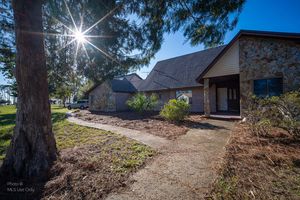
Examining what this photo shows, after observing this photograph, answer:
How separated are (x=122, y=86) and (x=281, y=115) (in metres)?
17.5

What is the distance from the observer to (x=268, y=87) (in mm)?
8172

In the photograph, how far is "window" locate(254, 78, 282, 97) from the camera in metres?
7.88

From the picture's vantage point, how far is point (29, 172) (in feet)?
11.0

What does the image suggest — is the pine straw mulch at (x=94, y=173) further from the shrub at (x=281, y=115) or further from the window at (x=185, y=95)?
the window at (x=185, y=95)

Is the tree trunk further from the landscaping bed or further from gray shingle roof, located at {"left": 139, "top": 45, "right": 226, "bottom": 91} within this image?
gray shingle roof, located at {"left": 139, "top": 45, "right": 226, "bottom": 91}

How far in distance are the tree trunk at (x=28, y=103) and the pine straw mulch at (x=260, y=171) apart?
3981 millimetres

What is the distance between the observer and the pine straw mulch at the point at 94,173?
8.96 ft

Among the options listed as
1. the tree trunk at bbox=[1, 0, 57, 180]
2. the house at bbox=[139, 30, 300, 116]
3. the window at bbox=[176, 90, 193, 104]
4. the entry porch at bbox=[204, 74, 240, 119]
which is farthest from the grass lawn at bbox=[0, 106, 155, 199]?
the window at bbox=[176, 90, 193, 104]

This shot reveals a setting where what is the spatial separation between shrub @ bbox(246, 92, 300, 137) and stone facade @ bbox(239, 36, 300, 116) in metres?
1.37

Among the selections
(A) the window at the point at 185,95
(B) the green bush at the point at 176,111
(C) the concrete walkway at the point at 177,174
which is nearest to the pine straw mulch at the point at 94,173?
(C) the concrete walkway at the point at 177,174

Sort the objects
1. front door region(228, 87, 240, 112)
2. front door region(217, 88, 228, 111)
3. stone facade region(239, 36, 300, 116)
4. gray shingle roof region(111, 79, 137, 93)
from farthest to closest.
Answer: gray shingle roof region(111, 79, 137, 93), front door region(217, 88, 228, 111), front door region(228, 87, 240, 112), stone facade region(239, 36, 300, 116)

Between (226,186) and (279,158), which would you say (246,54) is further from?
(226,186)

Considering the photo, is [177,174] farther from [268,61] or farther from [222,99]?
[222,99]

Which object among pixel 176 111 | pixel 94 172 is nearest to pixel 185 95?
pixel 176 111
